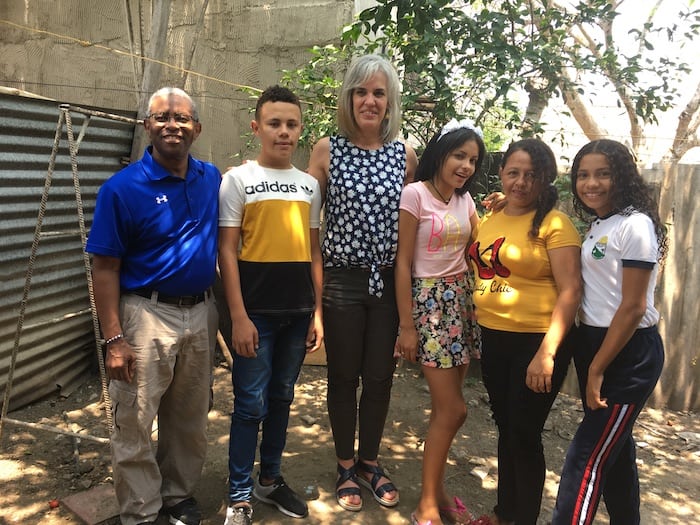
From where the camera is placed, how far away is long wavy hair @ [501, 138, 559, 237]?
2.17m

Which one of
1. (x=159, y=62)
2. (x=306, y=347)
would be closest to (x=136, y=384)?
(x=306, y=347)

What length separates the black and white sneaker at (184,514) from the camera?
245cm

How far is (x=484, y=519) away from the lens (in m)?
2.56

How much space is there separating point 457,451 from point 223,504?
5.28 ft

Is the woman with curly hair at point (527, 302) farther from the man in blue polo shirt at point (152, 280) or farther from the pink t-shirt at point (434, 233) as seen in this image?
the man in blue polo shirt at point (152, 280)

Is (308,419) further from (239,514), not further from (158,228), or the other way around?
(158,228)

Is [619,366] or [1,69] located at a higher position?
[1,69]

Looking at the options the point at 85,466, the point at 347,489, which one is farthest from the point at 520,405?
the point at 85,466

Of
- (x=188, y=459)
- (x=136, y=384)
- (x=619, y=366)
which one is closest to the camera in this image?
(x=619, y=366)

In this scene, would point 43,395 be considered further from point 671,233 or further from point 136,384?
point 671,233

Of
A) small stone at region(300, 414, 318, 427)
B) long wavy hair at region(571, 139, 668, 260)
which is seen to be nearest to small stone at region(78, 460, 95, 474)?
small stone at region(300, 414, 318, 427)

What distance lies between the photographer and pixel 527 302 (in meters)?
2.17

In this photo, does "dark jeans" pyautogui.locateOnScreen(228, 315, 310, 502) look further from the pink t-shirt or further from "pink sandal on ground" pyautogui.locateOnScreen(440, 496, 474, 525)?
"pink sandal on ground" pyautogui.locateOnScreen(440, 496, 474, 525)

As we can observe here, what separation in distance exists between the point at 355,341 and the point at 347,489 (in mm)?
843
